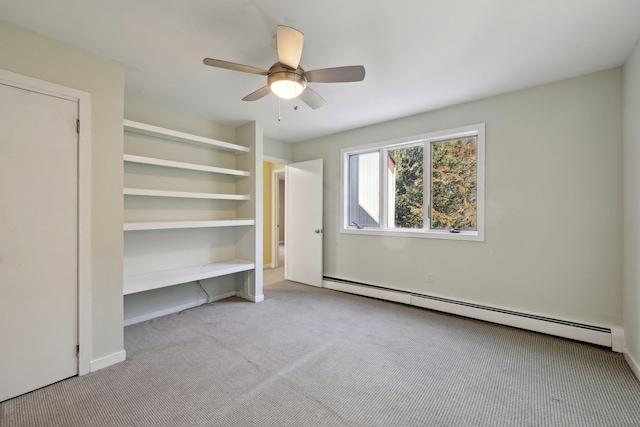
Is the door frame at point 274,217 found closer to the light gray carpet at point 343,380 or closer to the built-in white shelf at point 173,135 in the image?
the built-in white shelf at point 173,135

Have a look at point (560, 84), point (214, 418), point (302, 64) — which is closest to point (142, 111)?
point (302, 64)

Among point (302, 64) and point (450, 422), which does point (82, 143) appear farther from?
point (450, 422)

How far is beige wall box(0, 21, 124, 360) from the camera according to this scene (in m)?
2.05

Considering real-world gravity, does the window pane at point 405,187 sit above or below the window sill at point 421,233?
above

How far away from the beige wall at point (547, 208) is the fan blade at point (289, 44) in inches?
90.8

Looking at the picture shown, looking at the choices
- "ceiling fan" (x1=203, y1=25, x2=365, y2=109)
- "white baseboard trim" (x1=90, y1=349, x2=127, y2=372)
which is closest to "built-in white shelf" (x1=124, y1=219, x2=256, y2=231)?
"white baseboard trim" (x1=90, y1=349, x2=127, y2=372)

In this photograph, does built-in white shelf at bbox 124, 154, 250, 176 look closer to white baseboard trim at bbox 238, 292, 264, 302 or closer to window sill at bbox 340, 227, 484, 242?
white baseboard trim at bbox 238, 292, 264, 302

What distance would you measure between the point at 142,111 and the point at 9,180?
A: 1577mm

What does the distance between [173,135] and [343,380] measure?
9.68 feet

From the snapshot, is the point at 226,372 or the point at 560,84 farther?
the point at 560,84

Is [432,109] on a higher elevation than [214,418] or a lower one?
higher

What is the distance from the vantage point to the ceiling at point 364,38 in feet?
5.55

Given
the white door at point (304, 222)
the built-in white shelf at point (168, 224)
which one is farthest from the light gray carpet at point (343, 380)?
the white door at point (304, 222)

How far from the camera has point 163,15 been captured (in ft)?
5.77
